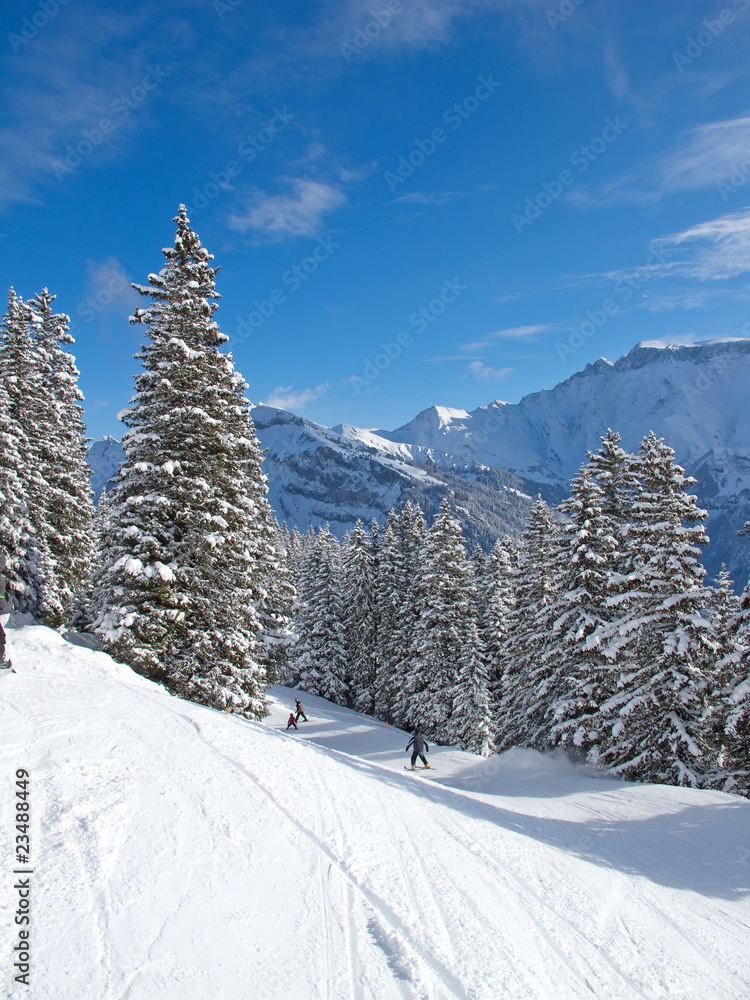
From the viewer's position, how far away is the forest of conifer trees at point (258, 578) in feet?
45.4

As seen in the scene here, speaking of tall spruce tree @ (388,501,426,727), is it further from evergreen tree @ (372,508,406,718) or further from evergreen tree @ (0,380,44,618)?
evergreen tree @ (0,380,44,618)

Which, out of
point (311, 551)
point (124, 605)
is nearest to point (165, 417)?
point (124, 605)

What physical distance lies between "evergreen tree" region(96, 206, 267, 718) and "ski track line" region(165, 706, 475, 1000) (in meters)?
6.03

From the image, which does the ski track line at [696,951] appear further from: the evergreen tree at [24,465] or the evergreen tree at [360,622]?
the evergreen tree at [360,622]

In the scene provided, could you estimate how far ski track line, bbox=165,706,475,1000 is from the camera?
441cm

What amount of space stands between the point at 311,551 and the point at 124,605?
31.9 metres

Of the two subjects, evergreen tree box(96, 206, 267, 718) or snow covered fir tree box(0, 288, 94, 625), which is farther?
snow covered fir tree box(0, 288, 94, 625)

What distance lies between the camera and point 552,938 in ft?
17.8

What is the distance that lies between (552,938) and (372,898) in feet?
6.24

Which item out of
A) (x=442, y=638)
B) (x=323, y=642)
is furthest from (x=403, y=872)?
(x=323, y=642)

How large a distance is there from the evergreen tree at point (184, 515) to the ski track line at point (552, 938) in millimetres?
8854

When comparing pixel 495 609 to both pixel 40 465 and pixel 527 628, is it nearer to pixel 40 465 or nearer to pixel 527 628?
pixel 527 628

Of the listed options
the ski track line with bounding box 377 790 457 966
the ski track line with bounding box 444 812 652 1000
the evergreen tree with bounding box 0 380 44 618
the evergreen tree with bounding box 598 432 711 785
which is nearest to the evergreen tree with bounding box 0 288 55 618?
the evergreen tree with bounding box 0 380 44 618

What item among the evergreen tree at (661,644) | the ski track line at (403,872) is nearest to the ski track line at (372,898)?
the ski track line at (403,872)
